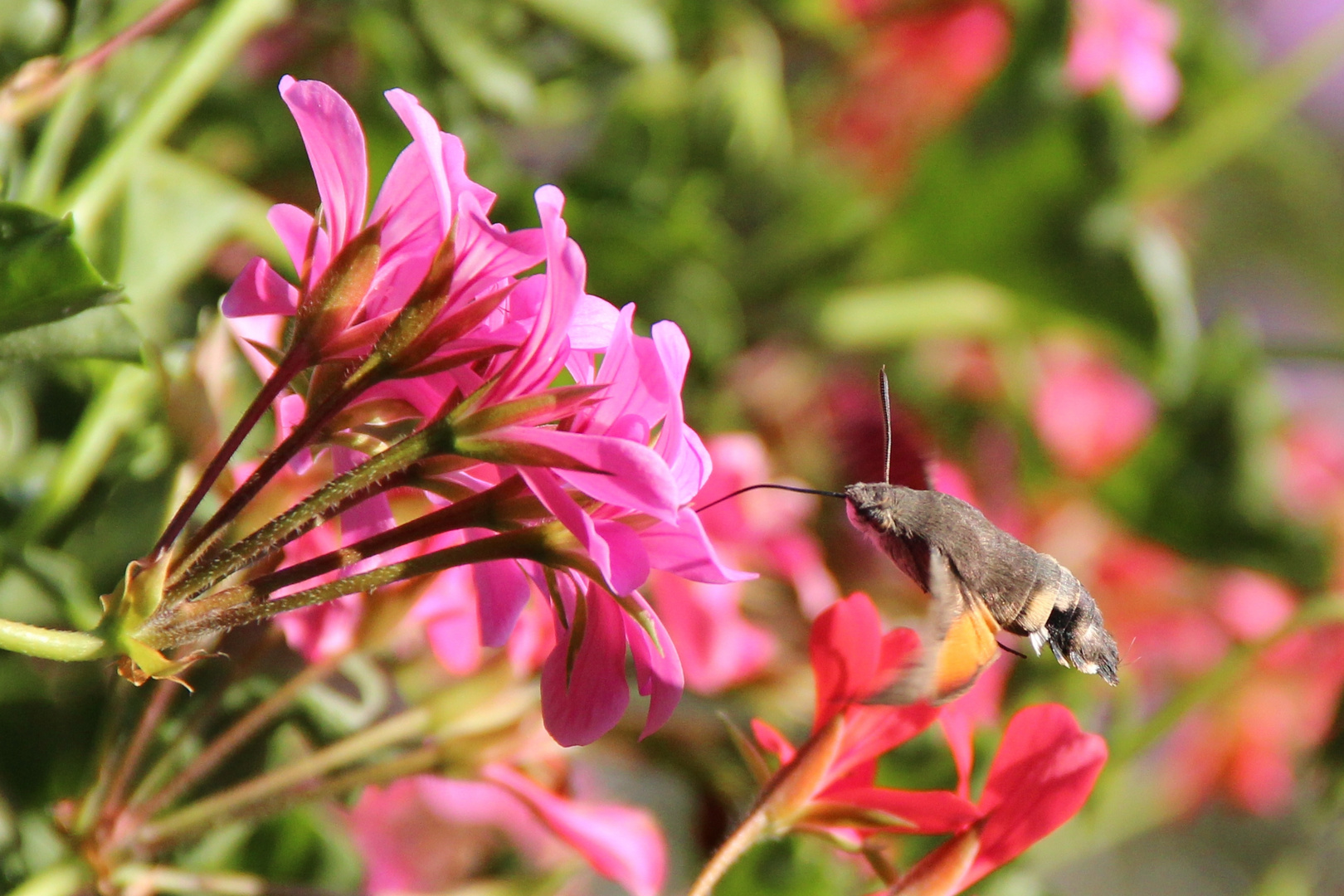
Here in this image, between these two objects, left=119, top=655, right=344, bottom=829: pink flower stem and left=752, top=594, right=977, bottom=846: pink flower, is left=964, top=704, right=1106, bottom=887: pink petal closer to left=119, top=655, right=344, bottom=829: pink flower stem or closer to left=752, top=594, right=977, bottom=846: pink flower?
left=752, top=594, right=977, bottom=846: pink flower

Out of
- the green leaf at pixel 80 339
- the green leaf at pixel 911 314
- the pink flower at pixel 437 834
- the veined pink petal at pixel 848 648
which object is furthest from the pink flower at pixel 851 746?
the green leaf at pixel 911 314

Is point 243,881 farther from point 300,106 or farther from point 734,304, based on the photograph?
point 734,304

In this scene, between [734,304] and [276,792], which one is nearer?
[276,792]

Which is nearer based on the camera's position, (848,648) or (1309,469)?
(848,648)

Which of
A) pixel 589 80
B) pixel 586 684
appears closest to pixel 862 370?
pixel 589 80

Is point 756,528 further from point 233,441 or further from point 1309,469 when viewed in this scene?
point 1309,469

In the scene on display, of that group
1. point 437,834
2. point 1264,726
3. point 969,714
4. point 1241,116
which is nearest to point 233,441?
point 969,714

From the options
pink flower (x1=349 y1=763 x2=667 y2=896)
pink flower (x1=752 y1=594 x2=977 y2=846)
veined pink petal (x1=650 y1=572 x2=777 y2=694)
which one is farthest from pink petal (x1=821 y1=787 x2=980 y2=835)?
pink flower (x1=349 y1=763 x2=667 y2=896)
